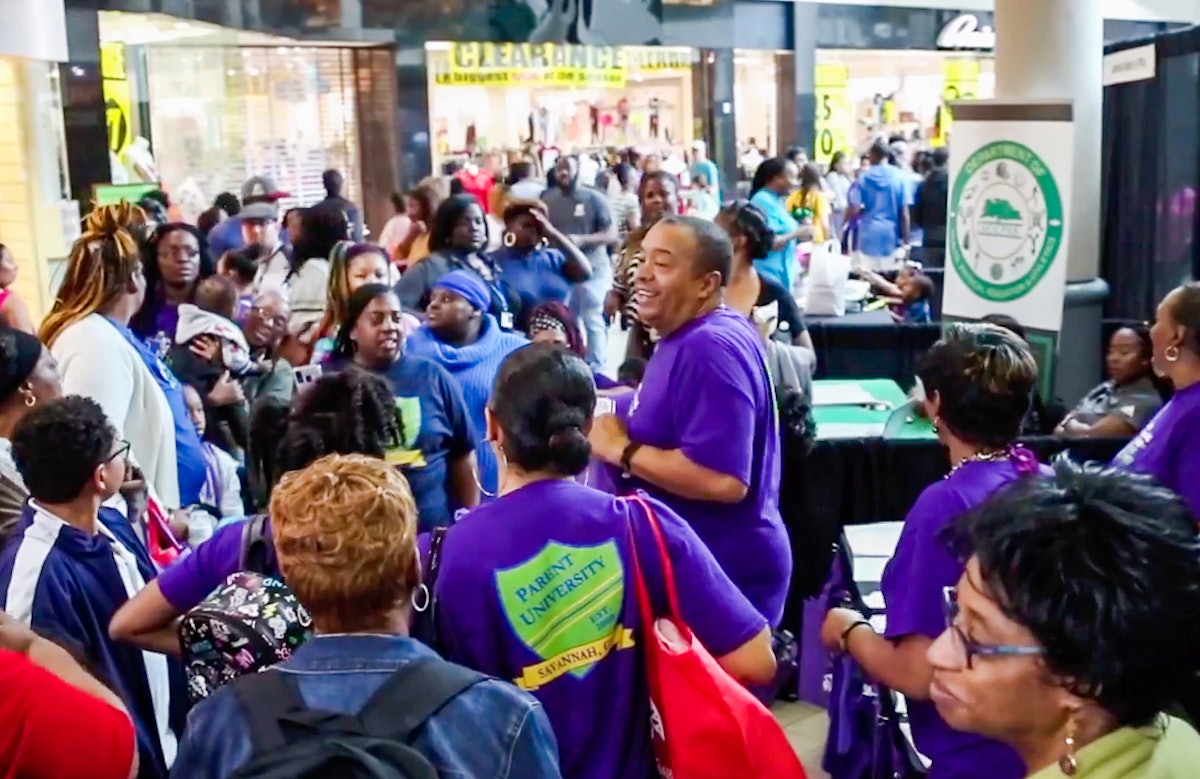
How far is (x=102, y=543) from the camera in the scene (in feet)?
7.38

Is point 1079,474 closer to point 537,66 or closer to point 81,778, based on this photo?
point 81,778

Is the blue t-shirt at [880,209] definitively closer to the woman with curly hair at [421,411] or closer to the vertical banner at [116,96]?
the vertical banner at [116,96]

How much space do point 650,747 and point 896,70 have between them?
16.9m

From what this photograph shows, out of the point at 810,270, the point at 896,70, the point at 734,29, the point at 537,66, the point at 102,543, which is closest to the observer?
the point at 102,543

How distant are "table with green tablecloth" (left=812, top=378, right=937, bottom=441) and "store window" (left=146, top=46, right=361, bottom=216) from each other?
24.0 feet

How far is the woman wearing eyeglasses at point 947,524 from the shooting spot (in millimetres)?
1903

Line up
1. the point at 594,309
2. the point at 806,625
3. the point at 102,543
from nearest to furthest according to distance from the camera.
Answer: the point at 102,543 < the point at 806,625 < the point at 594,309

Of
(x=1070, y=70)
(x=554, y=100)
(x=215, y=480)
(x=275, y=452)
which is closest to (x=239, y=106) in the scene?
(x=554, y=100)

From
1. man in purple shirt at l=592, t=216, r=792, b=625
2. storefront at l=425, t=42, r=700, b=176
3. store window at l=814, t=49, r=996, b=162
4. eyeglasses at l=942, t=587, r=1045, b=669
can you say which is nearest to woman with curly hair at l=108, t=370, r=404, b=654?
man in purple shirt at l=592, t=216, r=792, b=625

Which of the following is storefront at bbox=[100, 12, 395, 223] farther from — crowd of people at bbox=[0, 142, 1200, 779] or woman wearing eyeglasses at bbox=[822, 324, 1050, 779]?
woman wearing eyeglasses at bbox=[822, 324, 1050, 779]

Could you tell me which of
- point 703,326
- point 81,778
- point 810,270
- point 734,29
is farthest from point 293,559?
point 734,29

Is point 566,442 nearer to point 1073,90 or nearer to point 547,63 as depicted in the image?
point 1073,90

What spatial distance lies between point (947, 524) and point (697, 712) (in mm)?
491

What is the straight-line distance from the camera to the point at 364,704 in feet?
4.59
